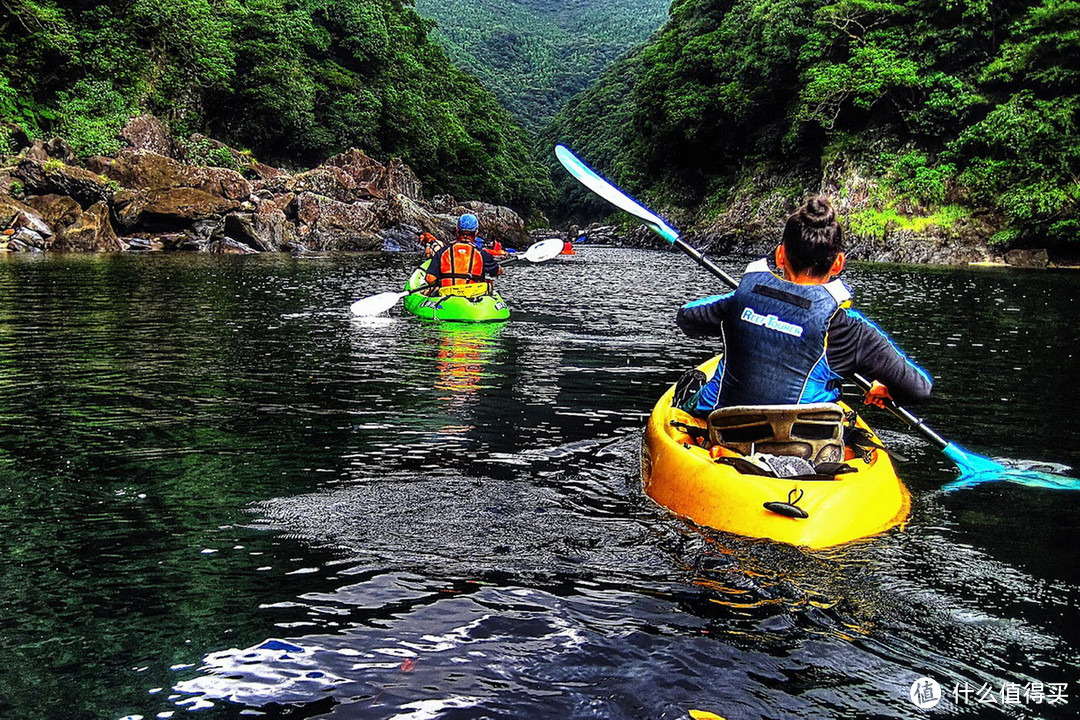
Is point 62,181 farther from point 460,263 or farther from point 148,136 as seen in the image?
point 460,263

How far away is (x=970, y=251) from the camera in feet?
101

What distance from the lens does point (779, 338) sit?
4.14 m

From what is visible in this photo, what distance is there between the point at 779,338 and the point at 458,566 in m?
1.92

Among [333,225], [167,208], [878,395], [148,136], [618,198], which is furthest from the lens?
[333,225]

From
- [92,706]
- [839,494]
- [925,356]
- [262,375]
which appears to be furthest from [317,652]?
[925,356]

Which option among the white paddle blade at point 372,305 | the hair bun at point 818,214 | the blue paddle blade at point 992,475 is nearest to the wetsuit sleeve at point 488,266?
the white paddle blade at point 372,305

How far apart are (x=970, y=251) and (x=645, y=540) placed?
31.1m

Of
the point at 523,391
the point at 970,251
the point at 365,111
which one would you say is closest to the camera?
the point at 523,391

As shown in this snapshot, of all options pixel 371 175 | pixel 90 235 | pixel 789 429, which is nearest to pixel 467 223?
pixel 789 429

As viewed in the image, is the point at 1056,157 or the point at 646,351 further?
the point at 1056,157

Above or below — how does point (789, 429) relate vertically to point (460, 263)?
below

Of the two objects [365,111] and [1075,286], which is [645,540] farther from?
[365,111]

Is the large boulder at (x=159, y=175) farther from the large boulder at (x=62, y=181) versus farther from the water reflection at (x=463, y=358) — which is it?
the water reflection at (x=463, y=358)

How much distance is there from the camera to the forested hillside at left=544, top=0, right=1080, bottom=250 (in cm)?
2867
